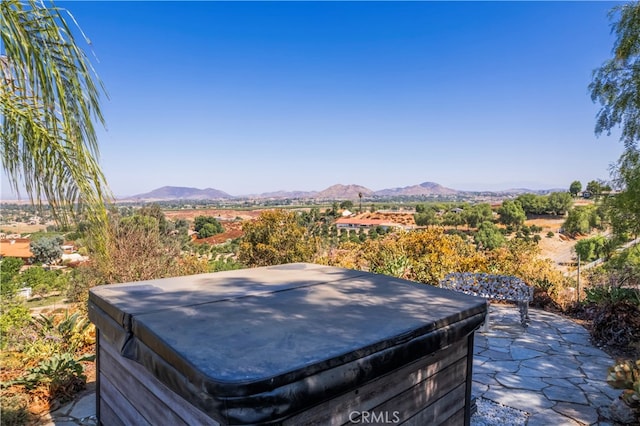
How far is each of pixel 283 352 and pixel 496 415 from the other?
266 cm

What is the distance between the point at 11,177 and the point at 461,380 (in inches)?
121

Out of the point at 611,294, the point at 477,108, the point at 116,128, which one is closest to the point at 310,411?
the point at 116,128

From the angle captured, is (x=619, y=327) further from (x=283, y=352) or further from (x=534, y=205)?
(x=534, y=205)

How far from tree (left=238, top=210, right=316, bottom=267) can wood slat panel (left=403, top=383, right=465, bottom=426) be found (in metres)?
6.21

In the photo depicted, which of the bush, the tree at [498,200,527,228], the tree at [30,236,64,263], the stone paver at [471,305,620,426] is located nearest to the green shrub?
the stone paver at [471,305,620,426]

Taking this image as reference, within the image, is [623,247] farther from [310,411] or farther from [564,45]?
[310,411]

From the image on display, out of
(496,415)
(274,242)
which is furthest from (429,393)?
(274,242)

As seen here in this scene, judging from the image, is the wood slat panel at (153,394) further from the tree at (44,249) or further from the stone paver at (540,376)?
the tree at (44,249)

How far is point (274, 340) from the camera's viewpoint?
1308 millimetres

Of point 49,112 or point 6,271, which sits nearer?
point 49,112

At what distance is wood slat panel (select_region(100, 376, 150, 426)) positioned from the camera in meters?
1.70

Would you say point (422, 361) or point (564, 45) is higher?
point (564, 45)

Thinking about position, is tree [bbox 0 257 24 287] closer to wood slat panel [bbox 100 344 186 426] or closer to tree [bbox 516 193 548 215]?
wood slat panel [bbox 100 344 186 426]

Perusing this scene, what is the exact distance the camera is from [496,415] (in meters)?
2.82
